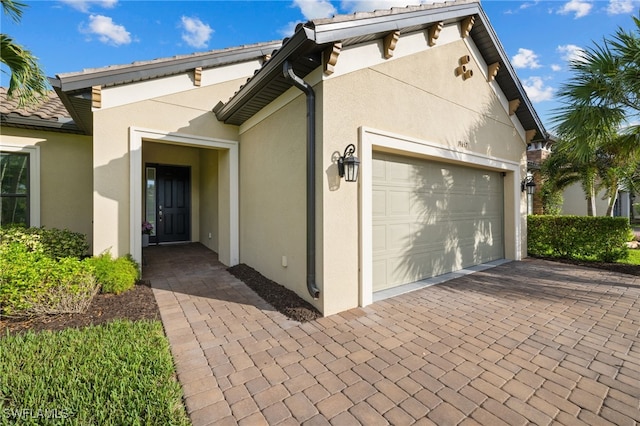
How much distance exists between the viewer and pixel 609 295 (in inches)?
201

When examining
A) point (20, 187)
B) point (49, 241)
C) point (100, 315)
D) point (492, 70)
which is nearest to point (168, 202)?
point (20, 187)

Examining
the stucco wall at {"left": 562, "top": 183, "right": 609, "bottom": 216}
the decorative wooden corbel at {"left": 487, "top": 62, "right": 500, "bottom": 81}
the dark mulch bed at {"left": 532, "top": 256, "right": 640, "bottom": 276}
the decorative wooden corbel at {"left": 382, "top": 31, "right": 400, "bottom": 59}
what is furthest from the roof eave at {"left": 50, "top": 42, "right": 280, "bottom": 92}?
the stucco wall at {"left": 562, "top": 183, "right": 609, "bottom": 216}

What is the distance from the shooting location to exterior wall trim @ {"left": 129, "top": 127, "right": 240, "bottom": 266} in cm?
573

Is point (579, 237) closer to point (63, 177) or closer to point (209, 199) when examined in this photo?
point (209, 199)

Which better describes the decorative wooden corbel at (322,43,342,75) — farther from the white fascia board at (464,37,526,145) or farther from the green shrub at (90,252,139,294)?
the green shrub at (90,252,139,294)

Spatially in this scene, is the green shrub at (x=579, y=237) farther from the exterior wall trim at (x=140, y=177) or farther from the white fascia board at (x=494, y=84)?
the exterior wall trim at (x=140, y=177)

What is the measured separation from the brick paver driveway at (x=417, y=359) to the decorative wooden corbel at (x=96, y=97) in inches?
147

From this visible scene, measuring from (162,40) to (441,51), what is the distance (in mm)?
7046

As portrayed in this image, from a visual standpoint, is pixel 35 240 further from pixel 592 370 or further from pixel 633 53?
pixel 633 53

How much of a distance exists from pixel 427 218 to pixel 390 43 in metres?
3.42

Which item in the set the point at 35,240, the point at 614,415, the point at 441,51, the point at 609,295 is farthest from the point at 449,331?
the point at 35,240

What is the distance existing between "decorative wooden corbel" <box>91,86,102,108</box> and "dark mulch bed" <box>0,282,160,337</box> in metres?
3.55

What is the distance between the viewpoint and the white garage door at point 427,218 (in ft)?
17.1

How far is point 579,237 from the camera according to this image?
831 centimetres
